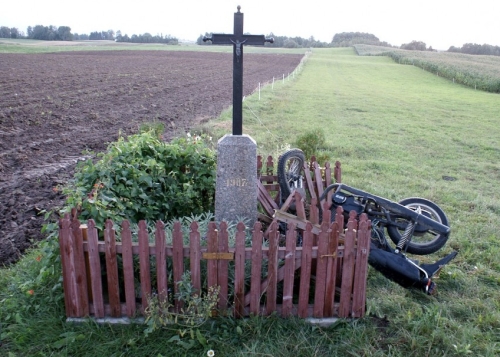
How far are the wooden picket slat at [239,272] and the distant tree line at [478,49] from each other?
109153 mm

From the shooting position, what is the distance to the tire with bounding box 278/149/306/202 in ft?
18.9

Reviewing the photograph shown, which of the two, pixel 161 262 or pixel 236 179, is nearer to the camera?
pixel 161 262

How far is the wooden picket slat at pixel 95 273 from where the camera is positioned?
357cm

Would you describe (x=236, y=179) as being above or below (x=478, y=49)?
below

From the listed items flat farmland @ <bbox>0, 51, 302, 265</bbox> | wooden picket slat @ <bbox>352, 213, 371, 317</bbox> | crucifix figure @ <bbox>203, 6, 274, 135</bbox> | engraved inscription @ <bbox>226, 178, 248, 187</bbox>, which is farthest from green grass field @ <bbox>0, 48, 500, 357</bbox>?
crucifix figure @ <bbox>203, 6, 274, 135</bbox>

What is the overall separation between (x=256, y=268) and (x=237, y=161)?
4.61ft

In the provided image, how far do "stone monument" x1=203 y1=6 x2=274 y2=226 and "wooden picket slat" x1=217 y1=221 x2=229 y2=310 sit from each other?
94 cm

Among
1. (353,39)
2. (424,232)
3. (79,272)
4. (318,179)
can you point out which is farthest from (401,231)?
(353,39)

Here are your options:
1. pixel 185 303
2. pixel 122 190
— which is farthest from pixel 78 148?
pixel 185 303

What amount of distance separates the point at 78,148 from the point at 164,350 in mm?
8434

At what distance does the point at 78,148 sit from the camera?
10.8 m

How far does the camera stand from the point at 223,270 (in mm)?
3689

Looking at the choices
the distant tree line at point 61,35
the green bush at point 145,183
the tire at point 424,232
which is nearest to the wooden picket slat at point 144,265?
the green bush at point 145,183

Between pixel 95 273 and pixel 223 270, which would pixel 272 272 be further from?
pixel 95 273
